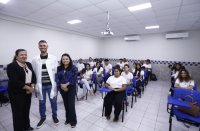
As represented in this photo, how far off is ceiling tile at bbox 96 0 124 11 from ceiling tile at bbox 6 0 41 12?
188 cm

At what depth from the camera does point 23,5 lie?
291cm

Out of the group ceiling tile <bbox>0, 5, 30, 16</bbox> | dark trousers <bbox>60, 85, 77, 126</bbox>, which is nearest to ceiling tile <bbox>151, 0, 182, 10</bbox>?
dark trousers <bbox>60, 85, 77, 126</bbox>

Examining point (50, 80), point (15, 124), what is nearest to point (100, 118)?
point (50, 80)

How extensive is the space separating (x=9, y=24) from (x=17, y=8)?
1.16 m

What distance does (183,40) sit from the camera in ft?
19.4

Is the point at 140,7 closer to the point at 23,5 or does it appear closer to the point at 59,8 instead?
the point at 59,8

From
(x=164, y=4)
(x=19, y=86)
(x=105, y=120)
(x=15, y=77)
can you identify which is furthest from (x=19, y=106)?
(x=164, y=4)

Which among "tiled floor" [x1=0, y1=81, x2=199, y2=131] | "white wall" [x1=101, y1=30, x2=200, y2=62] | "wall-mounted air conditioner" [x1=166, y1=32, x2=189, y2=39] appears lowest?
"tiled floor" [x1=0, y1=81, x2=199, y2=131]

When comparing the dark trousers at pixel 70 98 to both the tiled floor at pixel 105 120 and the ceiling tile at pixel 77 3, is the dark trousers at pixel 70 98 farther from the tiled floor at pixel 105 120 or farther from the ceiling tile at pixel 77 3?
the ceiling tile at pixel 77 3

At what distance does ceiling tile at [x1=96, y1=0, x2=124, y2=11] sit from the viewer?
8.73 feet

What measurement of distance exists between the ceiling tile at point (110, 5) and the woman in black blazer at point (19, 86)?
224 cm

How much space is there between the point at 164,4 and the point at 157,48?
14.7 ft

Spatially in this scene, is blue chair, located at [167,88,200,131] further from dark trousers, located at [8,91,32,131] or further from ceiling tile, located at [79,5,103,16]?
ceiling tile, located at [79,5,103,16]

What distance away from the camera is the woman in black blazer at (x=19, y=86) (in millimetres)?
1736
